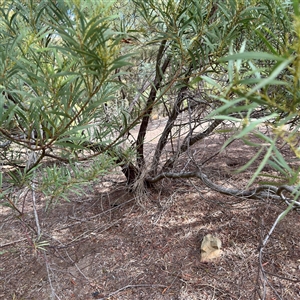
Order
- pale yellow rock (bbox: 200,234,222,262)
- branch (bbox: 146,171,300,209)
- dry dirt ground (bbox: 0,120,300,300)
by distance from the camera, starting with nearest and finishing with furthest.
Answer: branch (bbox: 146,171,300,209) < dry dirt ground (bbox: 0,120,300,300) < pale yellow rock (bbox: 200,234,222,262)

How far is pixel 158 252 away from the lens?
5.51 ft

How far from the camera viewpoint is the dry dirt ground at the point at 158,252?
142 centimetres

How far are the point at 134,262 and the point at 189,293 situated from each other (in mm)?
408

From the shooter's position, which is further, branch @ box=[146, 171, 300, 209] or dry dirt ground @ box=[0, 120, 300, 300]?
dry dirt ground @ box=[0, 120, 300, 300]

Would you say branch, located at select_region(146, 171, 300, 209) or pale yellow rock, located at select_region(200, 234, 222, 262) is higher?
branch, located at select_region(146, 171, 300, 209)

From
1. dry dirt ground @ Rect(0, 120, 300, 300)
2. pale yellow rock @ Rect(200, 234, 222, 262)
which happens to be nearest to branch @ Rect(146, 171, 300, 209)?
dry dirt ground @ Rect(0, 120, 300, 300)

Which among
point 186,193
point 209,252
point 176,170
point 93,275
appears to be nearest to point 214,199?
point 186,193

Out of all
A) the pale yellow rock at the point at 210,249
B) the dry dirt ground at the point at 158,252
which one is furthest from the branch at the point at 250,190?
the pale yellow rock at the point at 210,249

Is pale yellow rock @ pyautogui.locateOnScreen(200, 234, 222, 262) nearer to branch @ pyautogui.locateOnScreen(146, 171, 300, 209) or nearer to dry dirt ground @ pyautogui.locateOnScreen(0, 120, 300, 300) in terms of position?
dry dirt ground @ pyautogui.locateOnScreen(0, 120, 300, 300)

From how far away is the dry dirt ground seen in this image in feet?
4.67

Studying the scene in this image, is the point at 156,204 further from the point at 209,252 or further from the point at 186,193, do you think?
the point at 209,252

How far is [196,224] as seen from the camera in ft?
5.99

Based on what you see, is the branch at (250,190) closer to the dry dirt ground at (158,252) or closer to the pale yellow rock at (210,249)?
the dry dirt ground at (158,252)

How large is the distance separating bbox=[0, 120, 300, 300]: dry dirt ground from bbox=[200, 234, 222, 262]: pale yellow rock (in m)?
0.03
